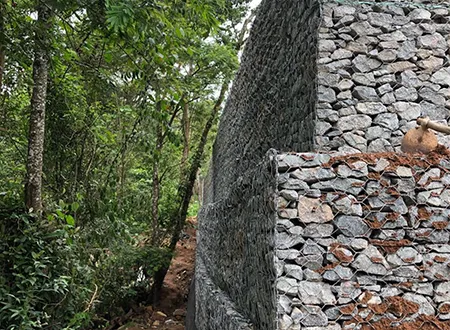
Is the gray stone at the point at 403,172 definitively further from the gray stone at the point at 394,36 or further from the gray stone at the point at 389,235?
the gray stone at the point at 394,36

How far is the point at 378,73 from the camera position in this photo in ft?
9.34

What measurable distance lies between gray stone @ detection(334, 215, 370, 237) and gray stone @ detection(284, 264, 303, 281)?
273 millimetres

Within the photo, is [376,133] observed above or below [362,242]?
above

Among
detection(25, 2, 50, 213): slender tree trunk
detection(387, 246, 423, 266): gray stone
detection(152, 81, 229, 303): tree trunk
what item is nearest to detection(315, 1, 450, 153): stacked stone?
detection(387, 246, 423, 266): gray stone

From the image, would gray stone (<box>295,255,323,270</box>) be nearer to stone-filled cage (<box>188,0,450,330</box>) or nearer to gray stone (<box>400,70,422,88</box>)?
stone-filled cage (<box>188,0,450,330</box>)

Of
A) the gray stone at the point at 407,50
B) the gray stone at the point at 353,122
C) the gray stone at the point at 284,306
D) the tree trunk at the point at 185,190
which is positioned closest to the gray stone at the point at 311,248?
the gray stone at the point at 284,306

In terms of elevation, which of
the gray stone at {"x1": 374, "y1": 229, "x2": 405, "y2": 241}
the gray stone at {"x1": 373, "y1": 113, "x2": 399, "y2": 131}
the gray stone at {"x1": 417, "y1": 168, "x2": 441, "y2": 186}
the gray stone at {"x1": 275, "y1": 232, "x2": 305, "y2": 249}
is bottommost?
the gray stone at {"x1": 374, "y1": 229, "x2": 405, "y2": 241}

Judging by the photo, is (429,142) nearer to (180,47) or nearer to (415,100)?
(415,100)

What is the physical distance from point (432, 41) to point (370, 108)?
0.62m

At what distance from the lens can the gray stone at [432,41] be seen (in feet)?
9.50

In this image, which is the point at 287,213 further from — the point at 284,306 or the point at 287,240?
the point at 284,306

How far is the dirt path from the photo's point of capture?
27.4 feet

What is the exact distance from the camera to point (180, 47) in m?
3.46

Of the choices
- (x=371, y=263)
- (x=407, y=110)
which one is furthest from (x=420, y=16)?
(x=371, y=263)
